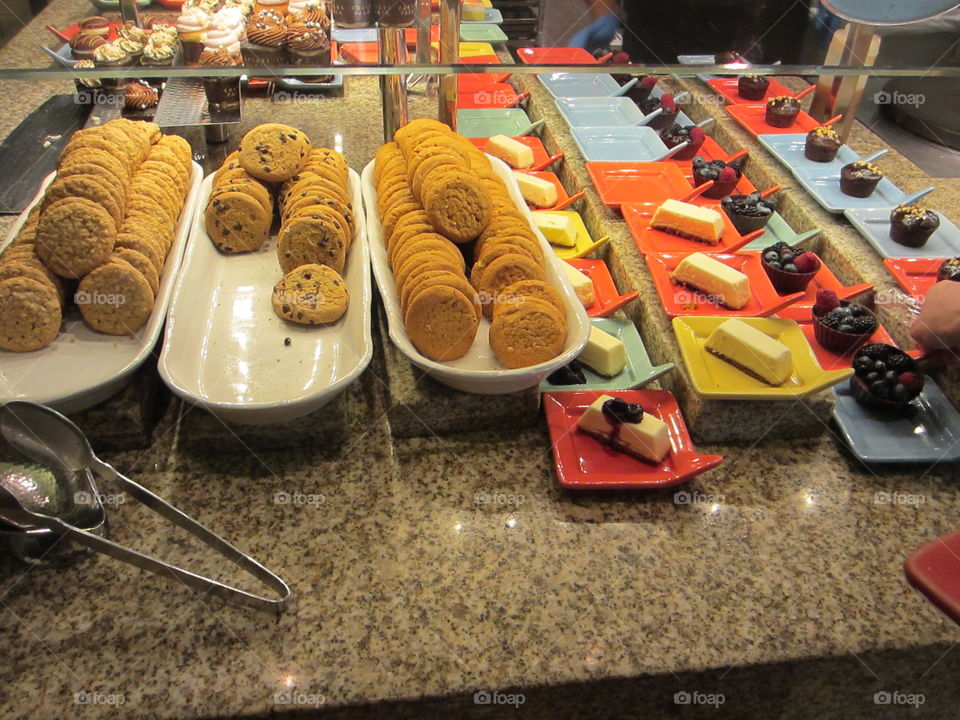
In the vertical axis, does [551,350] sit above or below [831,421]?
above

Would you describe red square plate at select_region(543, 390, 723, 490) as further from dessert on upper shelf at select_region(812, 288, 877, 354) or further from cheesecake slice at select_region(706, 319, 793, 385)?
dessert on upper shelf at select_region(812, 288, 877, 354)

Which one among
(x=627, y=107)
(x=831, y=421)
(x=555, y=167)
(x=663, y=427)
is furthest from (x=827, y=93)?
(x=663, y=427)

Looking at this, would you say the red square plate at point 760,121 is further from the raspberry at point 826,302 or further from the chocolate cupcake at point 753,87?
A: the raspberry at point 826,302

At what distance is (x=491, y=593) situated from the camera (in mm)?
1403

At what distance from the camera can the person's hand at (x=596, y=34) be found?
391 centimetres

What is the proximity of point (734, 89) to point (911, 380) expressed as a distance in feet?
7.02

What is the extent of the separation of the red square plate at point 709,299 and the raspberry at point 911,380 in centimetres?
33

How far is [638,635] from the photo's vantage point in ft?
4.41

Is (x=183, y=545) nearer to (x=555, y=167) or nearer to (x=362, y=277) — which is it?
(x=362, y=277)

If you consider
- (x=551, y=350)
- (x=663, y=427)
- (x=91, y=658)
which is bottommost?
(x=91, y=658)

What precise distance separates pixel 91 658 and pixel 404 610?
1.80 ft

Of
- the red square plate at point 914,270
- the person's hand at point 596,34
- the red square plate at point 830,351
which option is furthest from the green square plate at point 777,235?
the person's hand at point 596,34

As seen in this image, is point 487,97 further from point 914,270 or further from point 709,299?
point 914,270

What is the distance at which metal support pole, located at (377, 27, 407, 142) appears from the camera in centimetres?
240
